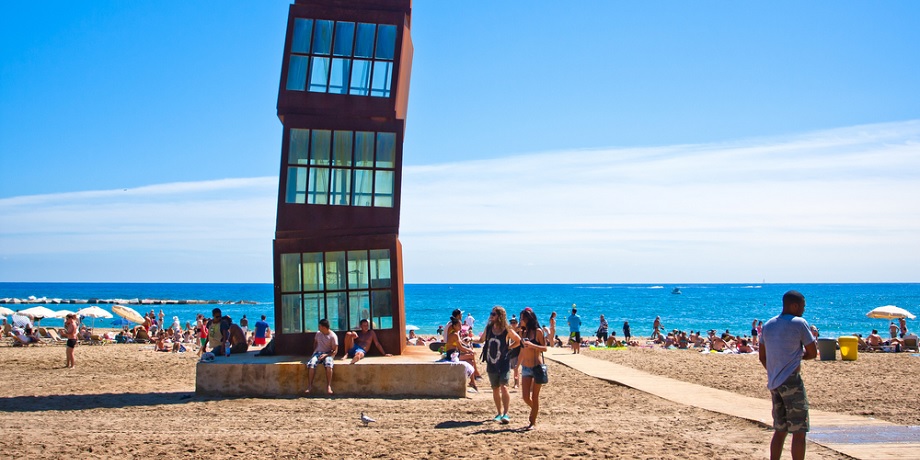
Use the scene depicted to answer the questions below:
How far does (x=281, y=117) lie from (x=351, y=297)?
12.0 feet

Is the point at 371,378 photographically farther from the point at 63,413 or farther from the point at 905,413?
the point at 905,413

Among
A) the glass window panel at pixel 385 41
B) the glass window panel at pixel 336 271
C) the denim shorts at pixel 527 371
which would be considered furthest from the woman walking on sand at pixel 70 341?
the denim shorts at pixel 527 371

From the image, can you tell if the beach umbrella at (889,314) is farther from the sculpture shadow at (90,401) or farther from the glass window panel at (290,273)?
the sculpture shadow at (90,401)

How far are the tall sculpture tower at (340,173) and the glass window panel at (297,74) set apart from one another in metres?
0.02

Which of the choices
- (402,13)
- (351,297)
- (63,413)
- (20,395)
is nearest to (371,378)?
(351,297)

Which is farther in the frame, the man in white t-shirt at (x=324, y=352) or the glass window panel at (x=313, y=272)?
the glass window panel at (x=313, y=272)

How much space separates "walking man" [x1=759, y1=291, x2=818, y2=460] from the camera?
7.35 metres

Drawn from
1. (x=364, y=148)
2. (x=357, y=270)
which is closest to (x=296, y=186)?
(x=364, y=148)

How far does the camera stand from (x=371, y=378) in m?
13.9

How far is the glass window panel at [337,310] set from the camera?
15.7 m

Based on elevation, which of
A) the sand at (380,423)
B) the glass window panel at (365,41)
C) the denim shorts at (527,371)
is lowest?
the sand at (380,423)

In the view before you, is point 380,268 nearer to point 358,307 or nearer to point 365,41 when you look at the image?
point 358,307

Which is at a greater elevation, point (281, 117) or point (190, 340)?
point (281, 117)

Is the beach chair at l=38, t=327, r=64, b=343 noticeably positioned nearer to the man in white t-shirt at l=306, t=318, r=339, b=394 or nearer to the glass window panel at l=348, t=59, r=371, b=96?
the glass window panel at l=348, t=59, r=371, b=96
